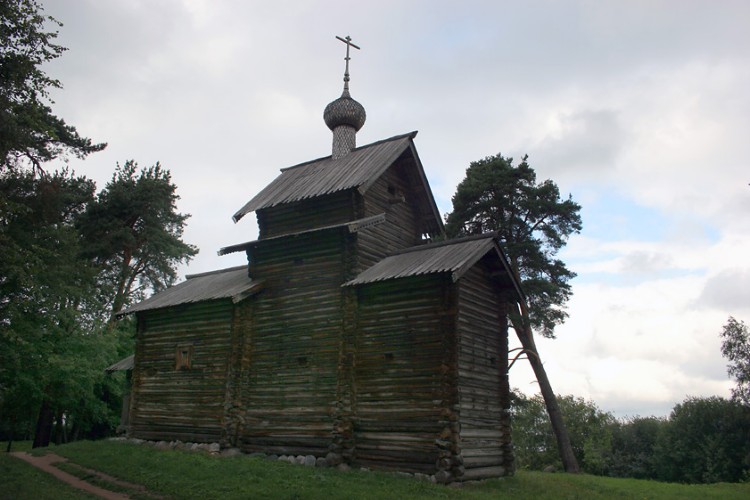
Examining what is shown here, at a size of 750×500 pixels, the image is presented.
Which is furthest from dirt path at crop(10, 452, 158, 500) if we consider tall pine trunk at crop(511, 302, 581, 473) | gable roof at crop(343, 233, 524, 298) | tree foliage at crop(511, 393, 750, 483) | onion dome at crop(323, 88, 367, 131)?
tree foliage at crop(511, 393, 750, 483)

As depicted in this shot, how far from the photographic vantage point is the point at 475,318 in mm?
19938

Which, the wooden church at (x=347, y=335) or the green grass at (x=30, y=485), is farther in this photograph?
the wooden church at (x=347, y=335)

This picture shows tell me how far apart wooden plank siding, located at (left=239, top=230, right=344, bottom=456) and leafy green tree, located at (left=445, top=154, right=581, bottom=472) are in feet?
34.0

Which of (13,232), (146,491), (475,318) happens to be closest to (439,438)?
(475,318)

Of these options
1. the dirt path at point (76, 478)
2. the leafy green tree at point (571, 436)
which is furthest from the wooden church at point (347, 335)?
the leafy green tree at point (571, 436)

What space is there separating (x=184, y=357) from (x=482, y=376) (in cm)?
1154

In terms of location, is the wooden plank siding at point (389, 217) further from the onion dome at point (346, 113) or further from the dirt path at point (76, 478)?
the dirt path at point (76, 478)

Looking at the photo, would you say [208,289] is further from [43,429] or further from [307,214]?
[43,429]

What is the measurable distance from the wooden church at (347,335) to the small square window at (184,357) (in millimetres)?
58

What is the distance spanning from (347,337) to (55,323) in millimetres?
17138

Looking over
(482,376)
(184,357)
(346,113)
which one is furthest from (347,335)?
(346,113)

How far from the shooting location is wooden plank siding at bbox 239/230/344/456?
20.0 meters

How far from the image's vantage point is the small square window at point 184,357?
77.2ft

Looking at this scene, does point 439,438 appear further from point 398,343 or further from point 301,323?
point 301,323
